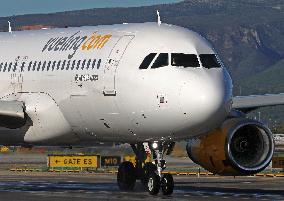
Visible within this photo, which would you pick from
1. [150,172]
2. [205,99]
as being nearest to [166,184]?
[150,172]

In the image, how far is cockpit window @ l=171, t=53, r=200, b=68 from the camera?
97.5ft

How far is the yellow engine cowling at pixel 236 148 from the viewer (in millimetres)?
31516

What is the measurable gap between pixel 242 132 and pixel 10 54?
29.2 feet

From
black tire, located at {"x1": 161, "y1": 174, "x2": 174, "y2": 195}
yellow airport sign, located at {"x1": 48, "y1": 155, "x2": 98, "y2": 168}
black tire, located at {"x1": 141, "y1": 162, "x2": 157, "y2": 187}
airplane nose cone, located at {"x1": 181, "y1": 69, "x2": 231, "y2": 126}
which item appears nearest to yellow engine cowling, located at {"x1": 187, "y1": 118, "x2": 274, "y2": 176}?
black tire, located at {"x1": 141, "y1": 162, "x2": 157, "y2": 187}

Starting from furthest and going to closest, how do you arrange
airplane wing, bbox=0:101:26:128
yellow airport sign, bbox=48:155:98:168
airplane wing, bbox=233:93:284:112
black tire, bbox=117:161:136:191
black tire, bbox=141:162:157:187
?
1. yellow airport sign, bbox=48:155:98:168
2. airplane wing, bbox=233:93:284:112
3. black tire, bbox=117:161:136:191
4. airplane wing, bbox=0:101:26:128
5. black tire, bbox=141:162:157:187

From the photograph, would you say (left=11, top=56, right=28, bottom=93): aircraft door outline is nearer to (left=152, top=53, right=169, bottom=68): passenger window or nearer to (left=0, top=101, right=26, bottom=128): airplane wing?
(left=0, top=101, right=26, bottom=128): airplane wing

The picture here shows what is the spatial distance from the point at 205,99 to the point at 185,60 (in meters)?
2.02

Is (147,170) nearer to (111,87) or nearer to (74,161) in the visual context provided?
(111,87)

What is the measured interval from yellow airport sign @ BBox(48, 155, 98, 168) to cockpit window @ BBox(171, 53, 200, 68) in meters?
34.4

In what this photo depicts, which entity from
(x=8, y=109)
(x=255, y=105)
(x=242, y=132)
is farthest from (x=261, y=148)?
(x=8, y=109)

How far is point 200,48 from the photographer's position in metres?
30.6

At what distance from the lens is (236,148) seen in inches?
1262

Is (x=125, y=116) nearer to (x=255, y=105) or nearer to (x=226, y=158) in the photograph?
(x=226, y=158)

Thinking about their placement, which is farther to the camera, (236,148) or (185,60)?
(236,148)
